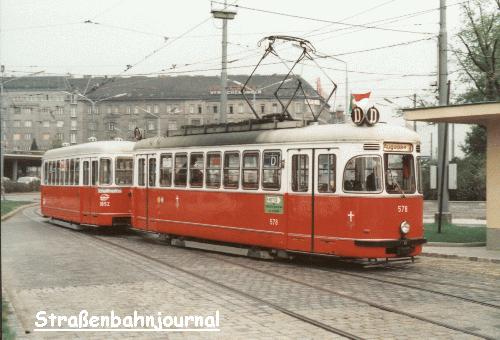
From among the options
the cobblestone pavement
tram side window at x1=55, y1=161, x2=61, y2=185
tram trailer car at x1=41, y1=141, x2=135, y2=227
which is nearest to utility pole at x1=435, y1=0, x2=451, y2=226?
the cobblestone pavement

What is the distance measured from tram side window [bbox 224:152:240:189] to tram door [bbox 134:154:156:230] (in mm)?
3685

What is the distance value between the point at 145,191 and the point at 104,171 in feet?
10.3

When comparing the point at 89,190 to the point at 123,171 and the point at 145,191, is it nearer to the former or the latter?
the point at 123,171

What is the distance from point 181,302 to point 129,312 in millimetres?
901

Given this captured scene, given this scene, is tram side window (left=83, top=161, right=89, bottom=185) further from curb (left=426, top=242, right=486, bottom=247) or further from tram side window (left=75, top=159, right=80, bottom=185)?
curb (left=426, top=242, right=486, bottom=247)

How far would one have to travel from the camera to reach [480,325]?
853 cm

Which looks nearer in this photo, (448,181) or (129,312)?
(129,312)

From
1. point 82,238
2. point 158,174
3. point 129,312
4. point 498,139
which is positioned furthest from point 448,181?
point 129,312

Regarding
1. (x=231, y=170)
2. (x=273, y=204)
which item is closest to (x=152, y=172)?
(x=231, y=170)

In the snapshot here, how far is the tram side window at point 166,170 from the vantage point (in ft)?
61.4

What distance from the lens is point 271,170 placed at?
1502 cm

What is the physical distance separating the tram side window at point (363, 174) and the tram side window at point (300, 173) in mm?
920

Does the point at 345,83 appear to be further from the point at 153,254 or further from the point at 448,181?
the point at 153,254

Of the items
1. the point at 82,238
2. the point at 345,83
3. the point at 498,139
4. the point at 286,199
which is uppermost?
the point at 345,83
